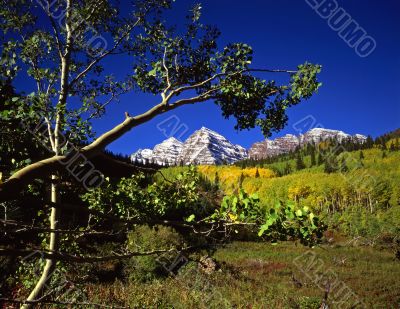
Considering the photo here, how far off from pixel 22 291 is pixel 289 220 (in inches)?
604

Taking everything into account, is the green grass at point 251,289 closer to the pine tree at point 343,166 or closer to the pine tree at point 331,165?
the pine tree at point 343,166

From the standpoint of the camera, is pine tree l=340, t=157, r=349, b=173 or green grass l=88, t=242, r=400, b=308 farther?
pine tree l=340, t=157, r=349, b=173

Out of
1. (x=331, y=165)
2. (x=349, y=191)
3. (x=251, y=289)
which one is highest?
(x=331, y=165)

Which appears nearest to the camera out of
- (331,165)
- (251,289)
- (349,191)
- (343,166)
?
(251,289)

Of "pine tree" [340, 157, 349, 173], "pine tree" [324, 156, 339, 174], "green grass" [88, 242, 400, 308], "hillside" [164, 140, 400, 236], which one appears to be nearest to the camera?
"green grass" [88, 242, 400, 308]

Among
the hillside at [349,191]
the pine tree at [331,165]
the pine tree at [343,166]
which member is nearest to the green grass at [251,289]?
the hillside at [349,191]

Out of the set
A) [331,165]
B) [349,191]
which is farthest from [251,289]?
[331,165]

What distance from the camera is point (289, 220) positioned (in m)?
2.74

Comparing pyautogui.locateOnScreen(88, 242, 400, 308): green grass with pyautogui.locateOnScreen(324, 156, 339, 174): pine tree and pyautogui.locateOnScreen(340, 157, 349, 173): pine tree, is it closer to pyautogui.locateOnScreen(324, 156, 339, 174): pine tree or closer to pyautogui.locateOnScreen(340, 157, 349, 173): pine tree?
pyautogui.locateOnScreen(340, 157, 349, 173): pine tree

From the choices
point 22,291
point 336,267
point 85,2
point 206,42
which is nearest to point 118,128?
point 206,42

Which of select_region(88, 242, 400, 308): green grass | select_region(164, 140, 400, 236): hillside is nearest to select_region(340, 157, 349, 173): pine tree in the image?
select_region(164, 140, 400, 236): hillside

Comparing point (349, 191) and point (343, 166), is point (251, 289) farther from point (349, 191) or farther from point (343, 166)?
point (343, 166)

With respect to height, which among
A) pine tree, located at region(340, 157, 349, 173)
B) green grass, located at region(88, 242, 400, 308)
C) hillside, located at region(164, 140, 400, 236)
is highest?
pine tree, located at region(340, 157, 349, 173)

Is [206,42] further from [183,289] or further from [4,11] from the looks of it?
[183,289]
